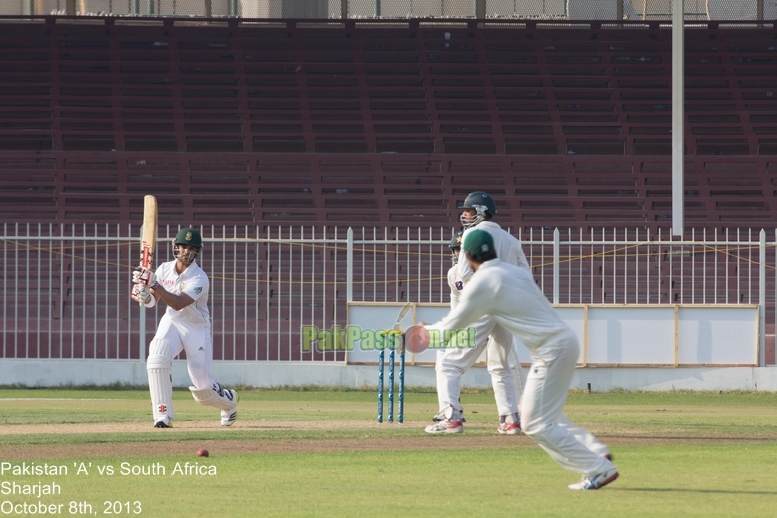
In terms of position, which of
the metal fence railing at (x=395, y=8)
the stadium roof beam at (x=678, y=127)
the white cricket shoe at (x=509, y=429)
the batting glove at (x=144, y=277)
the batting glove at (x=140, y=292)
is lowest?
the white cricket shoe at (x=509, y=429)

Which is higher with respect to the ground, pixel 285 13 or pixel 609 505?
pixel 285 13

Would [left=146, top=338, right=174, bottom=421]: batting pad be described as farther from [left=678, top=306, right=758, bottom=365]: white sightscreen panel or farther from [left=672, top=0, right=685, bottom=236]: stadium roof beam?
[left=672, top=0, right=685, bottom=236]: stadium roof beam

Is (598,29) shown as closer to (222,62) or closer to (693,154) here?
(693,154)

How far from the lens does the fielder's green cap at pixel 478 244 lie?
269 inches

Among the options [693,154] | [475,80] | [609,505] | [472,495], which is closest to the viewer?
[609,505]

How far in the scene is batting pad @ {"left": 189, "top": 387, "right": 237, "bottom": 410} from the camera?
10820 mm

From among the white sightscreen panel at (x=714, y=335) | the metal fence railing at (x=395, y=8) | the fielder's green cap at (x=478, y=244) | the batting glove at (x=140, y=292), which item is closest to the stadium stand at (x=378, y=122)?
the metal fence railing at (x=395, y=8)

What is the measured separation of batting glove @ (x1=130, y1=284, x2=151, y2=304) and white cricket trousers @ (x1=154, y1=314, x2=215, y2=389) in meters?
0.51

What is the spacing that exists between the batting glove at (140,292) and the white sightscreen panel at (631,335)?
26.2 ft

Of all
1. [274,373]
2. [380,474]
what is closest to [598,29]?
[274,373]

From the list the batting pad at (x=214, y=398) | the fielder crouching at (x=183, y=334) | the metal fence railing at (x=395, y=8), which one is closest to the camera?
the fielder crouching at (x=183, y=334)

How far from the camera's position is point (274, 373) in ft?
55.8

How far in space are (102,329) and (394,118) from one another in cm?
1045

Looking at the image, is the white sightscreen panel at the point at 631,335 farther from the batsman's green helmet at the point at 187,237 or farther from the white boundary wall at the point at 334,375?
the batsman's green helmet at the point at 187,237
